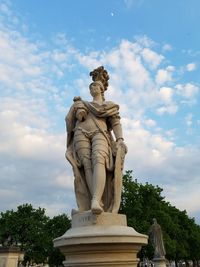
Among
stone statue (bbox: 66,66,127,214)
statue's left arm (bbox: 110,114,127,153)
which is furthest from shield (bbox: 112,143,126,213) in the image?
statue's left arm (bbox: 110,114,127,153)

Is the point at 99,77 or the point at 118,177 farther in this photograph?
the point at 99,77

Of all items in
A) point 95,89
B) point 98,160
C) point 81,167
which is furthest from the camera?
point 95,89

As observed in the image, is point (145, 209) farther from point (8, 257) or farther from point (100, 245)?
point (100, 245)

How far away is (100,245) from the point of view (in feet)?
18.9

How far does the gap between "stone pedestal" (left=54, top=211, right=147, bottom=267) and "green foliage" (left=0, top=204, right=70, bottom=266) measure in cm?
4556

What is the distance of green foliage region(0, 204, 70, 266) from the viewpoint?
50250 mm

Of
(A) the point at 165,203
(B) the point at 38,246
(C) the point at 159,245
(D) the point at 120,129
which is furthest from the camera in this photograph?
(B) the point at 38,246

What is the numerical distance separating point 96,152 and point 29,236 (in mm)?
46943

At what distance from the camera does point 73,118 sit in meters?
7.48

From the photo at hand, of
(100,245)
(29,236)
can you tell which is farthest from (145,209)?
(100,245)

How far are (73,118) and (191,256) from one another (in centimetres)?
5169

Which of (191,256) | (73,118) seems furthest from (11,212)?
(73,118)

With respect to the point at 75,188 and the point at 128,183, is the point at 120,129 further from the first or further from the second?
the point at 128,183

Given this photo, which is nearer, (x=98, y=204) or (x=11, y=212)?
(x=98, y=204)
